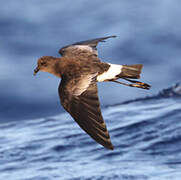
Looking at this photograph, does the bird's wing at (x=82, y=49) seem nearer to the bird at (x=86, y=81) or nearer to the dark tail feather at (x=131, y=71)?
the bird at (x=86, y=81)

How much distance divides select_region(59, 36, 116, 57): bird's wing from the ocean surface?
36.3 m

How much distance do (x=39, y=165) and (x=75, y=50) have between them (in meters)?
41.6

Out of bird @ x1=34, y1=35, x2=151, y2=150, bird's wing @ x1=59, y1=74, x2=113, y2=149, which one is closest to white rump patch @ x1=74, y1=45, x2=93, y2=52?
bird @ x1=34, y1=35, x2=151, y2=150

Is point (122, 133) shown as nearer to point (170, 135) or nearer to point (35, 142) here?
point (170, 135)

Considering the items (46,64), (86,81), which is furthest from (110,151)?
(86,81)

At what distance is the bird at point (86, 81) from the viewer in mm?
7672

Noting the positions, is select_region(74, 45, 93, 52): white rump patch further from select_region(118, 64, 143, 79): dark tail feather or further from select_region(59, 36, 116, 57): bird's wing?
select_region(118, 64, 143, 79): dark tail feather

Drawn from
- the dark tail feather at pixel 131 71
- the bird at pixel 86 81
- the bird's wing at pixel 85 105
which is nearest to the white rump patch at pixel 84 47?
the bird at pixel 86 81

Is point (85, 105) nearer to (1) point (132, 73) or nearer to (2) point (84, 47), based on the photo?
(1) point (132, 73)

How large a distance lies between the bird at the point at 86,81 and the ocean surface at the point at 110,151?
38486mm

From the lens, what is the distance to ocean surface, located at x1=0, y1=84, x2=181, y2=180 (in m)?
50.1

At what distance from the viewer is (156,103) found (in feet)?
188

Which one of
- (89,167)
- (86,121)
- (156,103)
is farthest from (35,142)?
(86,121)

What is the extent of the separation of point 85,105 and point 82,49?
145 inches
